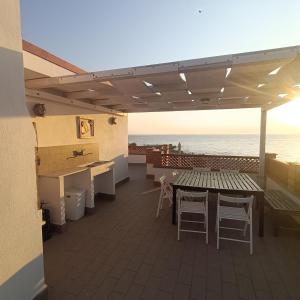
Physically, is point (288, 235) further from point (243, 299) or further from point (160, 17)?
point (160, 17)

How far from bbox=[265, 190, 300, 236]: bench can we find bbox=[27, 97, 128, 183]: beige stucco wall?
15.4 feet

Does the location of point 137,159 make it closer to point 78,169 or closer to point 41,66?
point 78,169

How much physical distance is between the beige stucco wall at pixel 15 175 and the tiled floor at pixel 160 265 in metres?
0.69

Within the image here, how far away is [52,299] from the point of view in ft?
7.77

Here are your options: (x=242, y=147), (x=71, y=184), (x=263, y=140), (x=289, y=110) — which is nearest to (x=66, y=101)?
(x=71, y=184)

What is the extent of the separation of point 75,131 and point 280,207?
16.0 feet

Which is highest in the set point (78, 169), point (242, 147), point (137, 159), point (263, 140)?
point (263, 140)

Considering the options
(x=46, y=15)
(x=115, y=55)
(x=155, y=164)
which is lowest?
(x=155, y=164)

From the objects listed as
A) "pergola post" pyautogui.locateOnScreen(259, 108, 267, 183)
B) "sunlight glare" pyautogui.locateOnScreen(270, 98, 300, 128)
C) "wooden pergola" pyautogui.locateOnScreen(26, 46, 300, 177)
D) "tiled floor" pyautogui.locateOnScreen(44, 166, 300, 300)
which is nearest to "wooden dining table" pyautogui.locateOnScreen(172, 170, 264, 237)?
"tiled floor" pyautogui.locateOnScreen(44, 166, 300, 300)

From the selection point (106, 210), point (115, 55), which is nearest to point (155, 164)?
point (106, 210)

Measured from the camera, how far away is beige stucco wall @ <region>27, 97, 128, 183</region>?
431 centimetres

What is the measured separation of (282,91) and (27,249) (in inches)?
191

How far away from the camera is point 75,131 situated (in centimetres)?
530

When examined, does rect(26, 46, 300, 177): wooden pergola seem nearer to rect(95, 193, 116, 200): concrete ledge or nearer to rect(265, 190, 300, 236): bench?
rect(265, 190, 300, 236): bench
